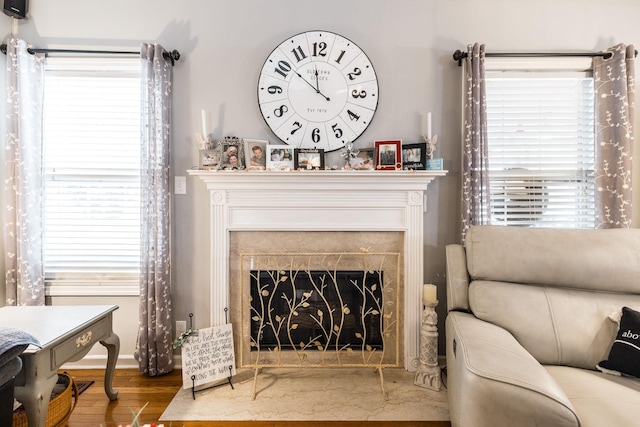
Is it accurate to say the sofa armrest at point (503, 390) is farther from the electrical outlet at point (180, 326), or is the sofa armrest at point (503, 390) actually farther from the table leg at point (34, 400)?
the electrical outlet at point (180, 326)

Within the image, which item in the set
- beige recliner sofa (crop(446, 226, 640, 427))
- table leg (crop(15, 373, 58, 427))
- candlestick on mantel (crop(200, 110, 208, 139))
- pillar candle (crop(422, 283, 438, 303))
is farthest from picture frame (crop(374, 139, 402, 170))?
table leg (crop(15, 373, 58, 427))

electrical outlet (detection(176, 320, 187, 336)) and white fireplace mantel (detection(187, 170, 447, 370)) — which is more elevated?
white fireplace mantel (detection(187, 170, 447, 370))

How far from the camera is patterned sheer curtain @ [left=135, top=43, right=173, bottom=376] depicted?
2158 mm

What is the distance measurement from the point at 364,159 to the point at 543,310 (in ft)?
4.40

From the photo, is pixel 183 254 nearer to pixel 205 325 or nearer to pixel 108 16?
pixel 205 325

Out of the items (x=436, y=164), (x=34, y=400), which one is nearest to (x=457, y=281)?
(x=436, y=164)

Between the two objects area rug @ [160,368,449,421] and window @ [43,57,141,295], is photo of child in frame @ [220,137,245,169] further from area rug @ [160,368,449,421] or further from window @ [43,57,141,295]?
area rug @ [160,368,449,421]

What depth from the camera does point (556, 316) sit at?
5.16 ft

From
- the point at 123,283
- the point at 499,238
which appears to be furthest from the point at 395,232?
the point at 123,283

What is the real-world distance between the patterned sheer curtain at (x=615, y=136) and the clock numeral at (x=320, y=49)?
1.86 meters

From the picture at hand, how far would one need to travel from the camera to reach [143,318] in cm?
216

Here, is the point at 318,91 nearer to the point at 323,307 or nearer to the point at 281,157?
the point at 281,157

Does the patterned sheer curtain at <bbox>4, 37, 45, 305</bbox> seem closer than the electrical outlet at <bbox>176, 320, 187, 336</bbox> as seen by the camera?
Yes

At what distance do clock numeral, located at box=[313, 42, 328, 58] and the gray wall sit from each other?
14 centimetres
